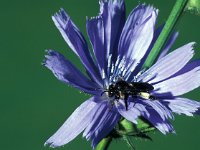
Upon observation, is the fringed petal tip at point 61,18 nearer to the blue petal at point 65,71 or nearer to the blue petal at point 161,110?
the blue petal at point 65,71

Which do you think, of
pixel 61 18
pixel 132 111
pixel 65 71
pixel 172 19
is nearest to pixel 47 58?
pixel 65 71

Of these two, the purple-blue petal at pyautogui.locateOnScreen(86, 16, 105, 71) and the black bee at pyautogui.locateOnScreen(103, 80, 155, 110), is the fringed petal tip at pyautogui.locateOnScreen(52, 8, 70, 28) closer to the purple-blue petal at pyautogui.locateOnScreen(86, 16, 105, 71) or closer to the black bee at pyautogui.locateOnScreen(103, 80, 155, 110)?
the purple-blue petal at pyautogui.locateOnScreen(86, 16, 105, 71)

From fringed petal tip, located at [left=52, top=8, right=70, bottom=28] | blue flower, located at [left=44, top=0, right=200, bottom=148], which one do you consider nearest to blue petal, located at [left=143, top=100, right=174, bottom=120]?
blue flower, located at [left=44, top=0, right=200, bottom=148]

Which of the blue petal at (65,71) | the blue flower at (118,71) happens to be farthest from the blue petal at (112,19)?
the blue petal at (65,71)

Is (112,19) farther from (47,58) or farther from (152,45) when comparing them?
(47,58)

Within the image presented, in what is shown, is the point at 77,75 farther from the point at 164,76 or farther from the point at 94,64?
the point at 164,76
